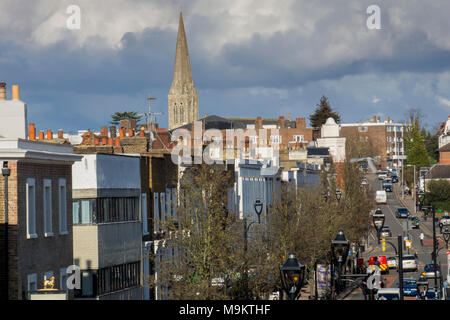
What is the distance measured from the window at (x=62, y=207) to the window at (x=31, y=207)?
10.2 feet

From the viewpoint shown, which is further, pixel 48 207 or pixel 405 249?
pixel 405 249

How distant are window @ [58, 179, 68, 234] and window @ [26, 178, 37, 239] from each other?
10.2 feet

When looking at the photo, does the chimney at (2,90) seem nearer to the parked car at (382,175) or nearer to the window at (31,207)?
the window at (31,207)

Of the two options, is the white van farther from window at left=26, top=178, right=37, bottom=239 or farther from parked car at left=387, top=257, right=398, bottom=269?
window at left=26, top=178, right=37, bottom=239

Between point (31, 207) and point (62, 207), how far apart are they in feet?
12.8

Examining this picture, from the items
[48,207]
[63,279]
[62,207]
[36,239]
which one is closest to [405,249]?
[63,279]

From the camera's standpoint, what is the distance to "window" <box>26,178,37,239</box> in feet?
110

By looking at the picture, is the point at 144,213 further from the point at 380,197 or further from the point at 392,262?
the point at 380,197

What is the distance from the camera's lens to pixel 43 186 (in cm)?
3528

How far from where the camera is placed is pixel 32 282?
111 feet
